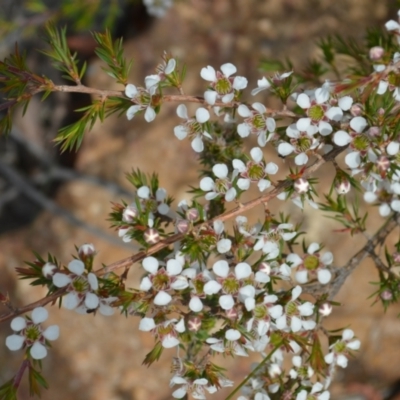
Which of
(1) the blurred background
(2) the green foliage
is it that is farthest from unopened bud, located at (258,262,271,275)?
(1) the blurred background

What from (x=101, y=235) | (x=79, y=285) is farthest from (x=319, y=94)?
(x=101, y=235)

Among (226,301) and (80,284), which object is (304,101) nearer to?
(226,301)

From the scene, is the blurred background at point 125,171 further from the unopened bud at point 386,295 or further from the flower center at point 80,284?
the flower center at point 80,284

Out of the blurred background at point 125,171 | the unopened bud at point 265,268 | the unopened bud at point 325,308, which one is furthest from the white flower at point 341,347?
the blurred background at point 125,171

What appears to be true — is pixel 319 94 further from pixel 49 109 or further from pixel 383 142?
pixel 49 109

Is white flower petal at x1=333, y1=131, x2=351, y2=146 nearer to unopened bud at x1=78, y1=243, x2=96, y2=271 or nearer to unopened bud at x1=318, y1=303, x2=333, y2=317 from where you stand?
unopened bud at x1=318, y1=303, x2=333, y2=317

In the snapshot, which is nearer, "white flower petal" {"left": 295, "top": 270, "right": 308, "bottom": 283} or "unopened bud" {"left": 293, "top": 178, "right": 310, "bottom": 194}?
"unopened bud" {"left": 293, "top": 178, "right": 310, "bottom": 194}
